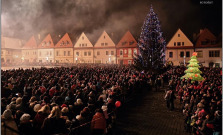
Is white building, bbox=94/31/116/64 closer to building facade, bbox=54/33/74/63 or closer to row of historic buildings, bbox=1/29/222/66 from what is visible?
row of historic buildings, bbox=1/29/222/66

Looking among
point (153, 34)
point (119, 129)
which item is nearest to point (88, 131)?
point (119, 129)

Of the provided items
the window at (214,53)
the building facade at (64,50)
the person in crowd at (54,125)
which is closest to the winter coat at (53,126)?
the person in crowd at (54,125)

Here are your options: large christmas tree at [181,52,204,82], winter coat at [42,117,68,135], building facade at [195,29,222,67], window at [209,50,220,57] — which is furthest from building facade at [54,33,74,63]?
winter coat at [42,117,68,135]

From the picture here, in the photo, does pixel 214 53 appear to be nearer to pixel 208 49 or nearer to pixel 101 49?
pixel 208 49

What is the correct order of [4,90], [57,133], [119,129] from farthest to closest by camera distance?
[4,90] → [119,129] → [57,133]

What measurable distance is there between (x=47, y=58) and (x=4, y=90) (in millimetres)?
51463

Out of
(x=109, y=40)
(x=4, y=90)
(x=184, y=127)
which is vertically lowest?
(x=184, y=127)

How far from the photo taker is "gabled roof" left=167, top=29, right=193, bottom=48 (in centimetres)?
4900

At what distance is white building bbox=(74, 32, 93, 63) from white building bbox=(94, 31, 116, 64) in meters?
2.19

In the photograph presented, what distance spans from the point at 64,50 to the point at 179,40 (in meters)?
38.6

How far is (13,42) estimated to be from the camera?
6938 cm

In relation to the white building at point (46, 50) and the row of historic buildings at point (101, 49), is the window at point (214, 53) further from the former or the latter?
the white building at point (46, 50)

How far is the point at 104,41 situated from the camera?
185 ft

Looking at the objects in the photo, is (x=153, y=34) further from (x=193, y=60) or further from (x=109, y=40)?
(x=109, y=40)
